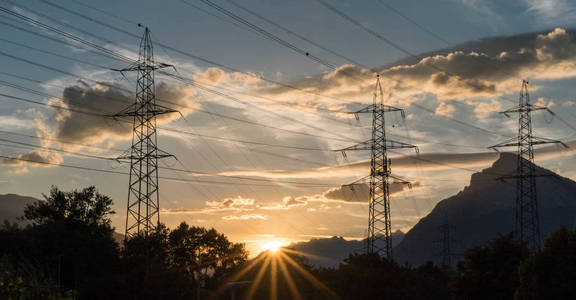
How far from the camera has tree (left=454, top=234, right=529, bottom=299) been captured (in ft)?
191

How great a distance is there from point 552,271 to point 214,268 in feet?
320

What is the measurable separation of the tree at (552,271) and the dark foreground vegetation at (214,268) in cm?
8

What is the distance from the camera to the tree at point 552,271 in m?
46.8

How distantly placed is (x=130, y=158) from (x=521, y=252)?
47259 mm

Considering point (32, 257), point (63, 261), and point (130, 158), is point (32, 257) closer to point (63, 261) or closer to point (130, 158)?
point (63, 261)

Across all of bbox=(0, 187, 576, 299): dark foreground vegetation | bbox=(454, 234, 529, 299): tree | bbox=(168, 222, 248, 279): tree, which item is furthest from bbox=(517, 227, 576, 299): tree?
bbox=(168, 222, 248, 279): tree

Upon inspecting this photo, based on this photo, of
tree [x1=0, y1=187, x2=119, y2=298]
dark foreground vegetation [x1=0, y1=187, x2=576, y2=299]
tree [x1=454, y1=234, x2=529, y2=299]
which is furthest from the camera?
tree [x1=0, y1=187, x2=119, y2=298]

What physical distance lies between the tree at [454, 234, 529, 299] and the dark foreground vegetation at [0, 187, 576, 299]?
0.11m

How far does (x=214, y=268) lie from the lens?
13450 cm

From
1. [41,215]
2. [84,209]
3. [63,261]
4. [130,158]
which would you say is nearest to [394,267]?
[130,158]

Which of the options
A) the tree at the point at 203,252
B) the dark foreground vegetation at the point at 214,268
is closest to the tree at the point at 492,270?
the dark foreground vegetation at the point at 214,268

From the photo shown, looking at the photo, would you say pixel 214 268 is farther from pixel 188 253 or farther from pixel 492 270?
pixel 492 270

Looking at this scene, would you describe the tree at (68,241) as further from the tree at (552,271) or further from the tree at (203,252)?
the tree at (552,271)

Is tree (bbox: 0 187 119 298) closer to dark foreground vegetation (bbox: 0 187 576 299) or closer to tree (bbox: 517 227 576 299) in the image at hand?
dark foreground vegetation (bbox: 0 187 576 299)
